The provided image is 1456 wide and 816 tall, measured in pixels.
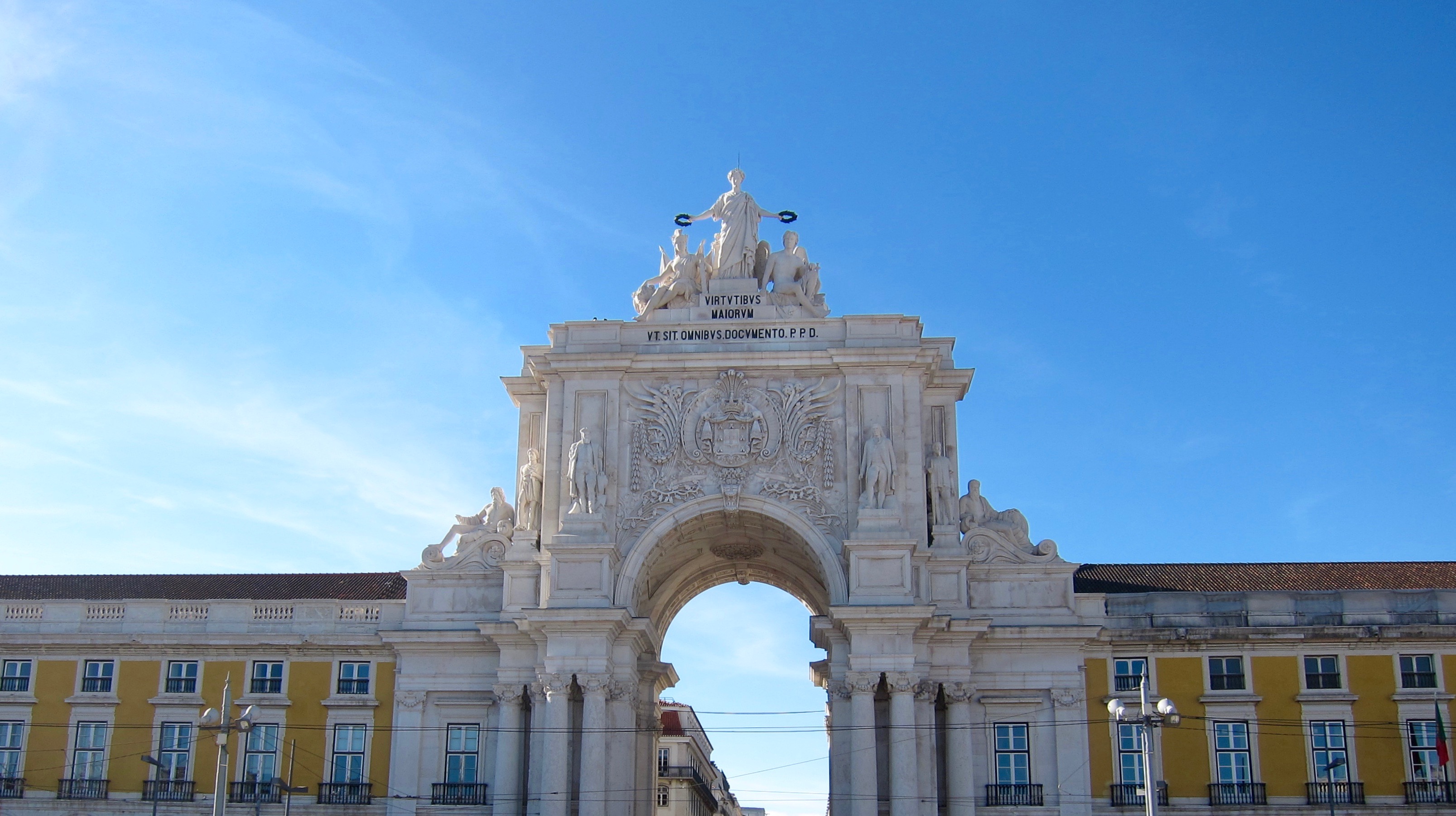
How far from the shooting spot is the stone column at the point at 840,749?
41781 mm

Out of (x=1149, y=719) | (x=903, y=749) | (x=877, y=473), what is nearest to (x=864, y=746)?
(x=903, y=749)

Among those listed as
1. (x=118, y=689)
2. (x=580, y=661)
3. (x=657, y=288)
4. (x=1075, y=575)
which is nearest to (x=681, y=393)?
(x=657, y=288)

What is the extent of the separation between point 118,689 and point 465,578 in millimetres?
10702

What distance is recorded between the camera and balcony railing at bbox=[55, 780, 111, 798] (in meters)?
44.2

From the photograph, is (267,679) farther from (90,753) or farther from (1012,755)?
(1012,755)

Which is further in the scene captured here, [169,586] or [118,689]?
[169,586]

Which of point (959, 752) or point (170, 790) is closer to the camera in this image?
point (959, 752)

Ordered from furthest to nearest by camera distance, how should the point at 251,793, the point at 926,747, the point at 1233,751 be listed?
1. the point at 251,793
2. the point at 1233,751
3. the point at 926,747

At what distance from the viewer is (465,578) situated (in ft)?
148

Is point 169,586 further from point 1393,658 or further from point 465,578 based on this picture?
point 1393,658

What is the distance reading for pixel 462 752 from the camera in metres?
44.1

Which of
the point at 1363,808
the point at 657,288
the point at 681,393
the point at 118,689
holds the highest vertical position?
the point at 657,288

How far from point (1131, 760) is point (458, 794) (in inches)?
738

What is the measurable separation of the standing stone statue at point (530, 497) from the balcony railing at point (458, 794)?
741 centimetres
